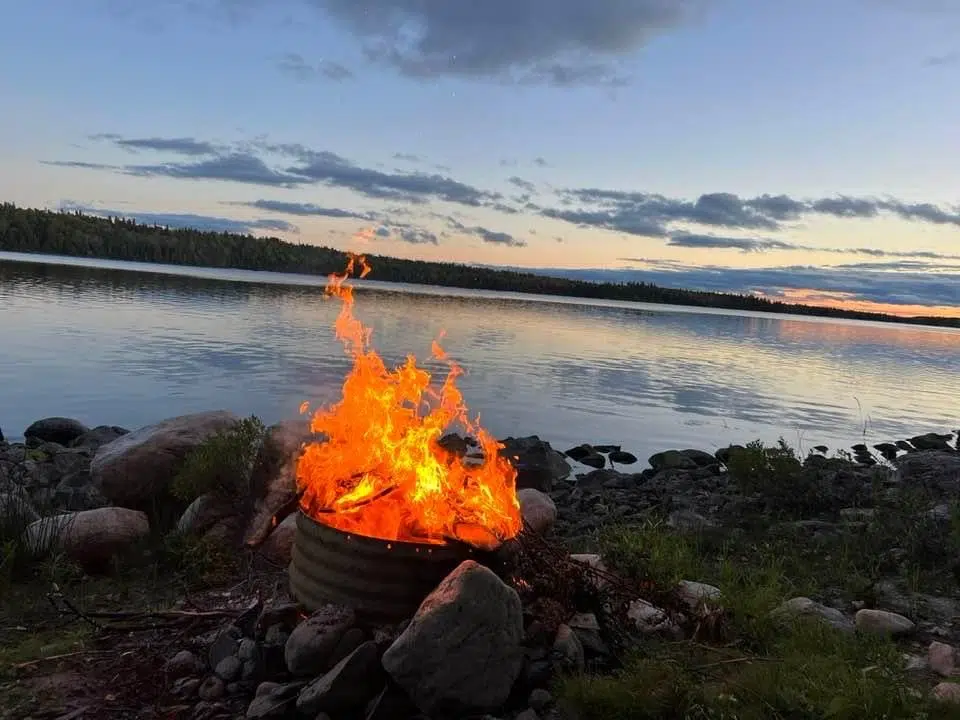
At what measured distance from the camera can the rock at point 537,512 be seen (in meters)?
9.94

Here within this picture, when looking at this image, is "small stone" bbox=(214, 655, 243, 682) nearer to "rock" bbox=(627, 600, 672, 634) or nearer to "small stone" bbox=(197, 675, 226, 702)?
"small stone" bbox=(197, 675, 226, 702)

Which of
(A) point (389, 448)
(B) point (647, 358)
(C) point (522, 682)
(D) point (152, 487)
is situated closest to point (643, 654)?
(C) point (522, 682)

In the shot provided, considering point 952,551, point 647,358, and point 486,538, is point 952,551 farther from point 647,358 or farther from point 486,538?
point 647,358

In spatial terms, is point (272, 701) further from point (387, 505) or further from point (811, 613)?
point (811, 613)

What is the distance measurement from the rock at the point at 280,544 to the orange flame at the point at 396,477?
203 cm

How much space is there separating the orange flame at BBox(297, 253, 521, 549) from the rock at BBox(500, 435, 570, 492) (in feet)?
23.4

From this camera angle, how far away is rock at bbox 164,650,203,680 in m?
5.70

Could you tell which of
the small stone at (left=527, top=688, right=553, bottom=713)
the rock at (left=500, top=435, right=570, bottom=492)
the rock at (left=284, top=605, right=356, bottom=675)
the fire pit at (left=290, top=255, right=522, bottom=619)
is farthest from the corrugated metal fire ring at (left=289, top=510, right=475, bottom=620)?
the rock at (left=500, top=435, right=570, bottom=492)

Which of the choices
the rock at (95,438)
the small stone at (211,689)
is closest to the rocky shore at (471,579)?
the small stone at (211,689)

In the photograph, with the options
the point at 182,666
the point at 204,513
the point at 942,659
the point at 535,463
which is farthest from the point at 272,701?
the point at 535,463

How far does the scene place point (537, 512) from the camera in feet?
33.0

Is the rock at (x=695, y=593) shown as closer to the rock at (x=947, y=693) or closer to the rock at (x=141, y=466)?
the rock at (x=947, y=693)

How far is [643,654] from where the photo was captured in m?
5.84

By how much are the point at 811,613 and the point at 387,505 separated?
12.4 ft
